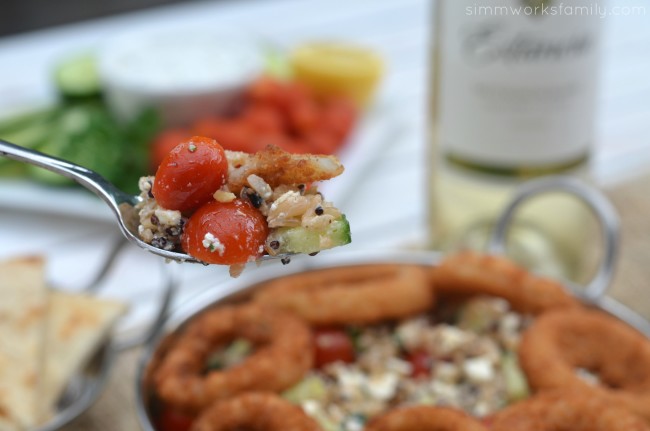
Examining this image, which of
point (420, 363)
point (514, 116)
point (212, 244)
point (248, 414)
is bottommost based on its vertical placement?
point (420, 363)

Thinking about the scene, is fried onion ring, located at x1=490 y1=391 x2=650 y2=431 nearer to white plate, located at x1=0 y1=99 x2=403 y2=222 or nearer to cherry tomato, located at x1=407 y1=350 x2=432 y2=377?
cherry tomato, located at x1=407 y1=350 x2=432 y2=377

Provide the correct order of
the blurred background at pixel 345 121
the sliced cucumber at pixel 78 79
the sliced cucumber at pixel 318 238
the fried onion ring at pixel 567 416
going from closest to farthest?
the sliced cucumber at pixel 318 238
the fried onion ring at pixel 567 416
the blurred background at pixel 345 121
the sliced cucumber at pixel 78 79

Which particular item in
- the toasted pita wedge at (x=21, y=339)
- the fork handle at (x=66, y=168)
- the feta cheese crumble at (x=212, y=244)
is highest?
the fork handle at (x=66, y=168)

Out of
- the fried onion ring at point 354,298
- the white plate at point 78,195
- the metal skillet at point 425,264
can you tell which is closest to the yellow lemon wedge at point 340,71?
the white plate at point 78,195

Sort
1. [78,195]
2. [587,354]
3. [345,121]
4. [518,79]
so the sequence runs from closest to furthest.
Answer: [587,354]
[518,79]
[78,195]
[345,121]

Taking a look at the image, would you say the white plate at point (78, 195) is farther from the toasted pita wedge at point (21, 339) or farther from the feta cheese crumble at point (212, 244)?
the feta cheese crumble at point (212, 244)

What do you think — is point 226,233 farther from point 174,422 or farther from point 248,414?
point 174,422

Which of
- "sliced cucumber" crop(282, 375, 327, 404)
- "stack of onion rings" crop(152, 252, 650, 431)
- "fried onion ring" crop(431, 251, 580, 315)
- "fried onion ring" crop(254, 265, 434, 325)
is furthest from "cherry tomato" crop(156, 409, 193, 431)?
"fried onion ring" crop(431, 251, 580, 315)

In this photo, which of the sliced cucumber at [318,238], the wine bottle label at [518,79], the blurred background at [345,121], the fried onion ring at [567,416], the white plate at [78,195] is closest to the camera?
the sliced cucumber at [318,238]

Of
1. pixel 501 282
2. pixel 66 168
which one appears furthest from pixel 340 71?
pixel 66 168
